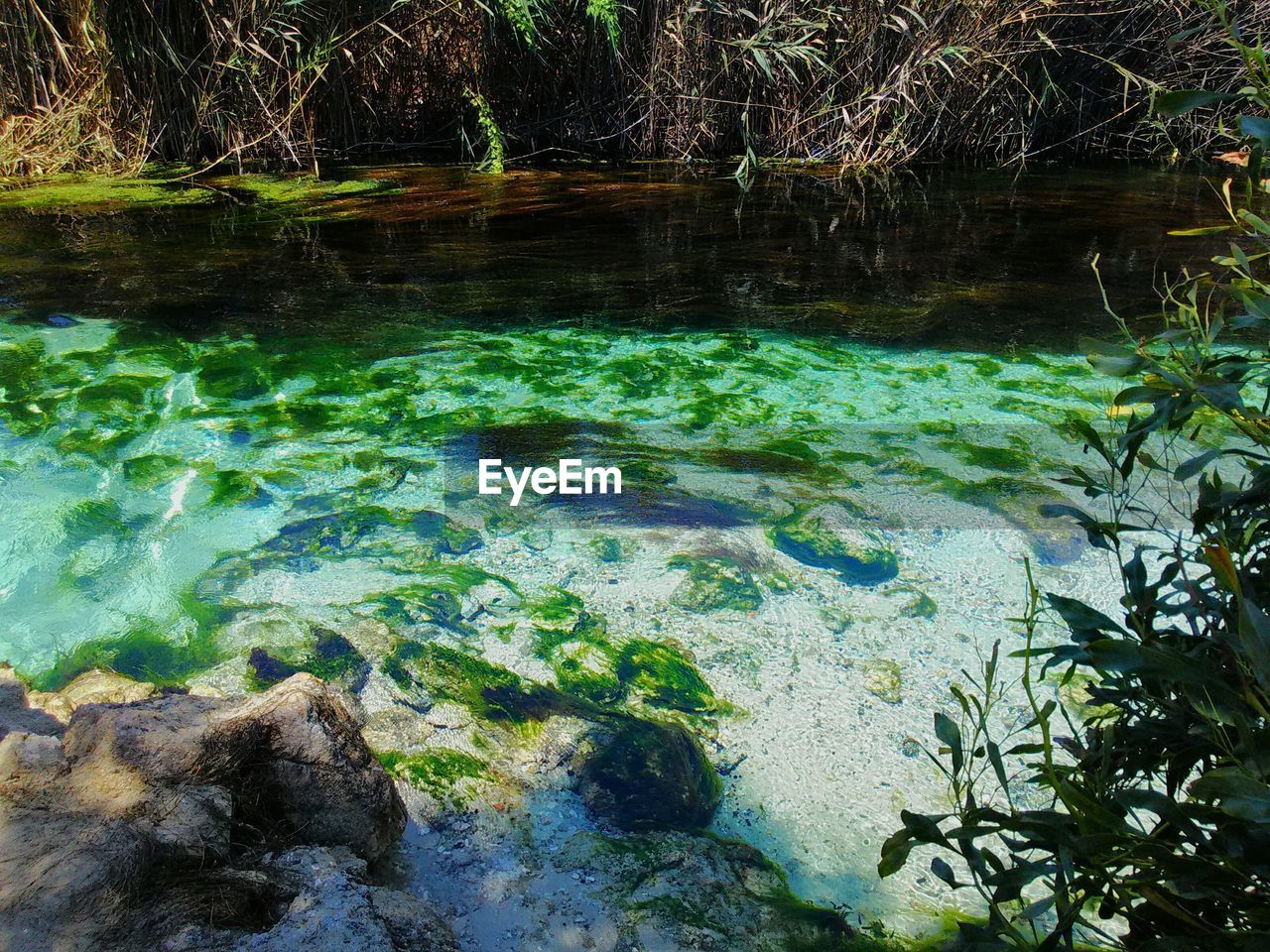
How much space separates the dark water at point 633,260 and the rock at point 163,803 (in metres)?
2.74

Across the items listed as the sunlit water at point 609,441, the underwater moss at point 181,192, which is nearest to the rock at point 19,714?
the sunlit water at point 609,441

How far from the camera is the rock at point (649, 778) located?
67.7 inches

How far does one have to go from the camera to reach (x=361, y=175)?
6.78 m

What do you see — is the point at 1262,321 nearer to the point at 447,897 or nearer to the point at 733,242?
the point at 447,897

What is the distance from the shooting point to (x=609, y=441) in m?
3.21

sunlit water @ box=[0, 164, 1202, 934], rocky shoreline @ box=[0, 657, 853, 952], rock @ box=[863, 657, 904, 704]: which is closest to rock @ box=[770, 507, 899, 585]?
sunlit water @ box=[0, 164, 1202, 934]

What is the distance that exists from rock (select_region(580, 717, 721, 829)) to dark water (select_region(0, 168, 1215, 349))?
2.61m

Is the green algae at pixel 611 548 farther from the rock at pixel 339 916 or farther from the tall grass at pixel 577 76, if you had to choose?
the tall grass at pixel 577 76

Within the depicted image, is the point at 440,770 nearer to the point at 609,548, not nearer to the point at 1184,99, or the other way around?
the point at 609,548

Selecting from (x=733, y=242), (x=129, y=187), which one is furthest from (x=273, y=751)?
(x=129, y=187)

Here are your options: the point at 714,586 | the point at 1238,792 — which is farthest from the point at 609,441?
the point at 1238,792

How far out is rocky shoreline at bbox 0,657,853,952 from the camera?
1202mm

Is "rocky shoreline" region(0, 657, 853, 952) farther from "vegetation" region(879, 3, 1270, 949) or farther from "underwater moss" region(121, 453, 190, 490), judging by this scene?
"underwater moss" region(121, 453, 190, 490)

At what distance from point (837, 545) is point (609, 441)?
93 cm
